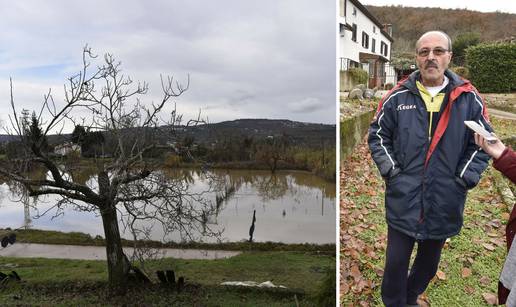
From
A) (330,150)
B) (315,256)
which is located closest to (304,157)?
(330,150)

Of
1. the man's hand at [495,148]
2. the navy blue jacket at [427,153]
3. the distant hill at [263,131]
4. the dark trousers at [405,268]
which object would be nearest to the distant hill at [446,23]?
the navy blue jacket at [427,153]

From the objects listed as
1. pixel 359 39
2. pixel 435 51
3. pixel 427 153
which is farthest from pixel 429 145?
pixel 359 39

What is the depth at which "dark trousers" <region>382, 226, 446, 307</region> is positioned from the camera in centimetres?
205

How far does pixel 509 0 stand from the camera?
2246 mm

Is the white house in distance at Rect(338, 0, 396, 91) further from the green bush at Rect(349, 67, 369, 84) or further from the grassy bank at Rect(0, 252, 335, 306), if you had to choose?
the grassy bank at Rect(0, 252, 335, 306)

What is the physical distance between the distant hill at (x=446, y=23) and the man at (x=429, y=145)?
1.09 feet

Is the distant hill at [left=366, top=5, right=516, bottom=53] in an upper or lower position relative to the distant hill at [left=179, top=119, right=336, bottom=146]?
upper

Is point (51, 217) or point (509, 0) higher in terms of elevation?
point (509, 0)

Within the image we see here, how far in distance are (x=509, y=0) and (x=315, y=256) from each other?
12.2 ft

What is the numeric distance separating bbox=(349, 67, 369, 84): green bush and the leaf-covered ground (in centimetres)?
37

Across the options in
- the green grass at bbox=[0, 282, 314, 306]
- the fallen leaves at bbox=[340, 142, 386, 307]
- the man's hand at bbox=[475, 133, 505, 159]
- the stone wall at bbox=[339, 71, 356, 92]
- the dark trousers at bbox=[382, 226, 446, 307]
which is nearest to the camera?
the man's hand at bbox=[475, 133, 505, 159]

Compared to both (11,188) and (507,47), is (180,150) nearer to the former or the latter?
(11,188)

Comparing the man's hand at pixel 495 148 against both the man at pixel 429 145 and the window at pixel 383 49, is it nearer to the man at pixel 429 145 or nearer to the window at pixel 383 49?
the man at pixel 429 145

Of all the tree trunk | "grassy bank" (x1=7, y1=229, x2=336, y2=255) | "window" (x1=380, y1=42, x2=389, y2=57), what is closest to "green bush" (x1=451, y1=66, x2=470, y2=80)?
"window" (x1=380, y1=42, x2=389, y2=57)
